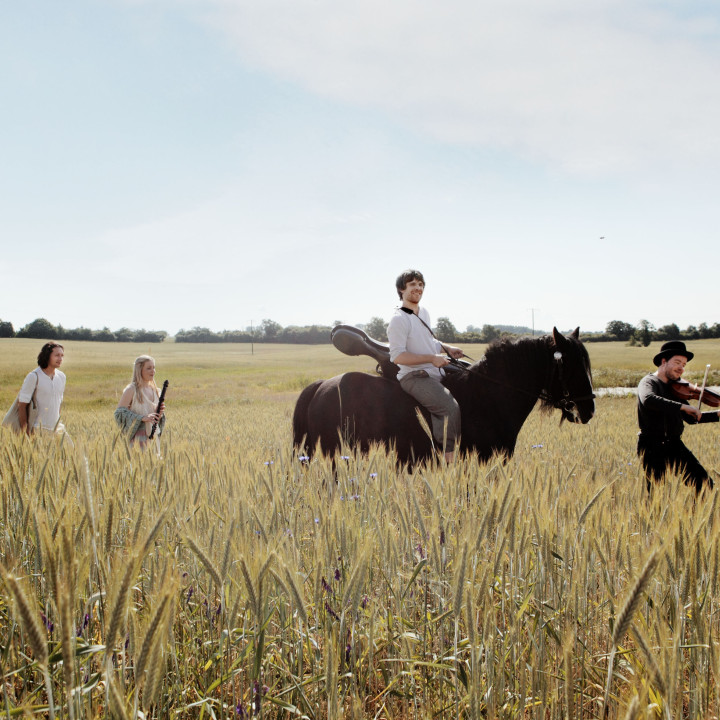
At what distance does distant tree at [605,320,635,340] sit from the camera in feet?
257

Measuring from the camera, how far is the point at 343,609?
1.26 meters

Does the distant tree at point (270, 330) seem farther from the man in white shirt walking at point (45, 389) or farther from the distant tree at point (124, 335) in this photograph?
the man in white shirt walking at point (45, 389)

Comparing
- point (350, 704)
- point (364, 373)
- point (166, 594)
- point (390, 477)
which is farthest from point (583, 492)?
point (364, 373)

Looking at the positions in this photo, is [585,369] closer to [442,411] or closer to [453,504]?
[442,411]

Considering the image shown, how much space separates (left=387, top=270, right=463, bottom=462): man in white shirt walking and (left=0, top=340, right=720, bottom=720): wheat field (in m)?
2.11

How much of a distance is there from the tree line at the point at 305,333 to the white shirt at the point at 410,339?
4433cm

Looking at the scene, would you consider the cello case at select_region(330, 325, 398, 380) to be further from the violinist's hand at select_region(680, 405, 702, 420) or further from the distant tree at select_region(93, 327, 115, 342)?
the distant tree at select_region(93, 327, 115, 342)

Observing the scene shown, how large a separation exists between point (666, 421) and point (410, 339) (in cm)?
249

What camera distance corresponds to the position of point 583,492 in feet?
8.71

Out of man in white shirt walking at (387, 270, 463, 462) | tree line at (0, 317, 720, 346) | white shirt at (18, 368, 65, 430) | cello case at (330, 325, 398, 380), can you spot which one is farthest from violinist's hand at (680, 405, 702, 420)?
tree line at (0, 317, 720, 346)

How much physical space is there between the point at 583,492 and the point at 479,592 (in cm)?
151

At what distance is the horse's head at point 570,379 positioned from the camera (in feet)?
16.7

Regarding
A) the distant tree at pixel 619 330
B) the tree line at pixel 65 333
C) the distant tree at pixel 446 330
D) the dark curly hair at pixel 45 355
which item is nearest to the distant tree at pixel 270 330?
the tree line at pixel 65 333

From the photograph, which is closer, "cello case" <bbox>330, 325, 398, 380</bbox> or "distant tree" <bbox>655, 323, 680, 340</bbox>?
"cello case" <bbox>330, 325, 398, 380</bbox>
